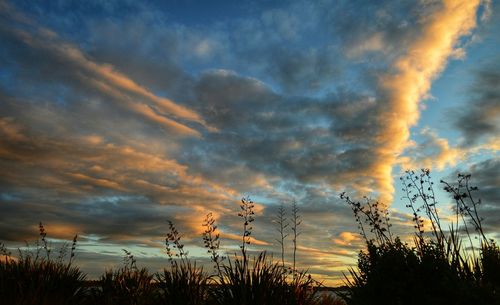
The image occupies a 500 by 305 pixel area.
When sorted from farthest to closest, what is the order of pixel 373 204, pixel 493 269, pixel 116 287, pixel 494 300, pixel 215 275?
pixel 116 287 < pixel 373 204 < pixel 215 275 < pixel 493 269 < pixel 494 300

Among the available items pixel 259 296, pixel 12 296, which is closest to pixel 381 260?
pixel 259 296

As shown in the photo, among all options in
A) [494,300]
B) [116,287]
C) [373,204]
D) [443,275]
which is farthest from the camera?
[116,287]

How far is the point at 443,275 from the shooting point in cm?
897

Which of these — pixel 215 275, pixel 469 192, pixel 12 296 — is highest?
pixel 469 192

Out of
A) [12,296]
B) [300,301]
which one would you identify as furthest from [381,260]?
[12,296]

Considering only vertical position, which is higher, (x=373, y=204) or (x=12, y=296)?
(x=373, y=204)

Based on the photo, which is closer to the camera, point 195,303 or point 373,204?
point 195,303

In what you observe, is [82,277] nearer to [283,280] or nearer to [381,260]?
[283,280]

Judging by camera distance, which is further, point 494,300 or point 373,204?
point 373,204

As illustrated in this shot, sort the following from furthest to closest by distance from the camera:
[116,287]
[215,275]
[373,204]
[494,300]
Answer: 1. [116,287]
2. [373,204]
3. [215,275]
4. [494,300]

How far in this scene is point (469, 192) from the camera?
9836 millimetres

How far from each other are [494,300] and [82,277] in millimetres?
11256

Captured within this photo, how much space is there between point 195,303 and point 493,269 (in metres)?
6.78

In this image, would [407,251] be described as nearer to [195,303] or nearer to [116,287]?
[195,303]
